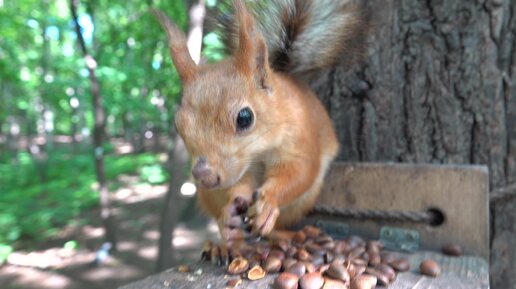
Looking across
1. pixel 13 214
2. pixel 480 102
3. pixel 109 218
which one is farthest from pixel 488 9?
pixel 13 214

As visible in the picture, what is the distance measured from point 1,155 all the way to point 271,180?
45.7ft

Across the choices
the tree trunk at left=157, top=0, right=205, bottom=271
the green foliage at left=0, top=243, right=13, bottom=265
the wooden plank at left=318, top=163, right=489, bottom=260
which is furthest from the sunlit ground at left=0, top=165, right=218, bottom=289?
the wooden plank at left=318, top=163, right=489, bottom=260

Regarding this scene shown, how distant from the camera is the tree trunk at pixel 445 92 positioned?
Result: 1.46m

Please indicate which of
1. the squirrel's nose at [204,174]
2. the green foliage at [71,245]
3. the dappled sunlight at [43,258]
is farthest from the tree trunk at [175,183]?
the green foliage at [71,245]

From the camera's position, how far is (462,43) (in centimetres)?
149

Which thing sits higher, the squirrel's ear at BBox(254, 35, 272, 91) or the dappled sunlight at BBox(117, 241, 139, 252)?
the squirrel's ear at BBox(254, 35, 272, 91)

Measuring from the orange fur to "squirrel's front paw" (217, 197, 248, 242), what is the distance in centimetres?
1

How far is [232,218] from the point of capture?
1.11m

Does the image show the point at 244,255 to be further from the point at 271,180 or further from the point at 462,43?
the point at 462,43

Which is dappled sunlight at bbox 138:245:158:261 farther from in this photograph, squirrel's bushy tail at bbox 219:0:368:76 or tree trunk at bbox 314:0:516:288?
squirrel's bushy tail at bbox 219:0:368:76

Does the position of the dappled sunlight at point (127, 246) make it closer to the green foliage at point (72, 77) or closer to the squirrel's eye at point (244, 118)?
the green foliage at point (72, 77)

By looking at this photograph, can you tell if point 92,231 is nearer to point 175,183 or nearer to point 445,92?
point 175,183

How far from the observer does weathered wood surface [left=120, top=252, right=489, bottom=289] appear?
97cm

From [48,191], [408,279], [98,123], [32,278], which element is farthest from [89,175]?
[408,279]
